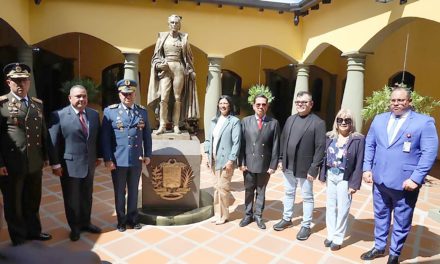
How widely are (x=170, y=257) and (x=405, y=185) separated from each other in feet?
8.23

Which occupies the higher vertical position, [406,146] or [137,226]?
[406,146]

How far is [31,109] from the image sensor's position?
3.51 meters

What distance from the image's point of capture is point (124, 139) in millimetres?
3951

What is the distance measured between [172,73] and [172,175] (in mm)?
1432

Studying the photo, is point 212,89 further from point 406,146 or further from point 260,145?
point 406,146

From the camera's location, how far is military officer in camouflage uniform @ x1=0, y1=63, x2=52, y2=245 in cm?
337

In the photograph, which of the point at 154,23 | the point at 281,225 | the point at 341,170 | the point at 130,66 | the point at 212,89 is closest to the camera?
the point at 341,170

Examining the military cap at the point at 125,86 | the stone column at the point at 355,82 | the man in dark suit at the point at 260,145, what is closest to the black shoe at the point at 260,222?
the man in dark suit at the point at 260,145

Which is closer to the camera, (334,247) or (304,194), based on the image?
(334,247)

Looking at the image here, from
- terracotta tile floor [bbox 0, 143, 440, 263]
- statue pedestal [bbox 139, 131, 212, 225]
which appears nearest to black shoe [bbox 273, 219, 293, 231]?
terracotta tile floor [bbox 0, 143, 440, 263]

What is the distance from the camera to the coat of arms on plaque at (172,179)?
4.44 meters

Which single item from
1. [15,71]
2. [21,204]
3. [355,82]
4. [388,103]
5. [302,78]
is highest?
[302,78]

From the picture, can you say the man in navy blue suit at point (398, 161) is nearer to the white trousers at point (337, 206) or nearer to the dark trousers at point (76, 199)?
the white trousers at point (337, 206)

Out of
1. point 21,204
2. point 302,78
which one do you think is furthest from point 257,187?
point 302,78
